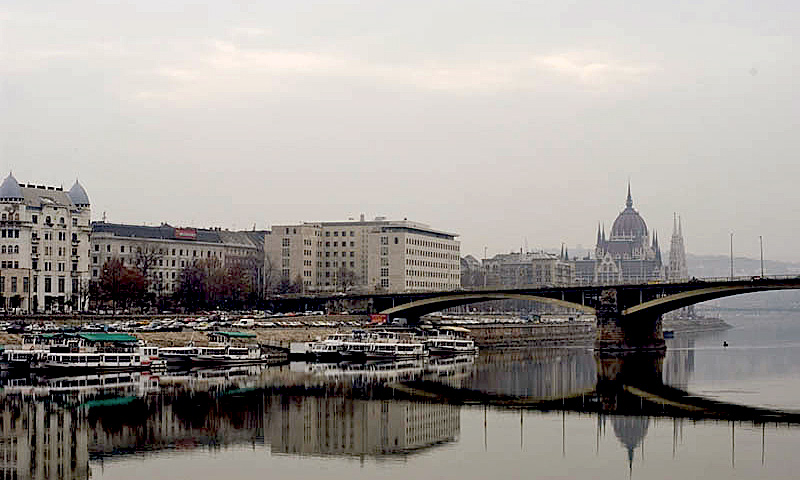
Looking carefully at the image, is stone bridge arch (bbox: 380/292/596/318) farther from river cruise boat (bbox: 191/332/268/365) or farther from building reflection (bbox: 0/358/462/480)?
building reflection (bbox: 0/358/462/480)

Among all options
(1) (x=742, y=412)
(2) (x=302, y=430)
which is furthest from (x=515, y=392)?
(2) (x=302, y=430)

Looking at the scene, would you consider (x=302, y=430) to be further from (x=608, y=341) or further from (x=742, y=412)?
(x=608, y=341)

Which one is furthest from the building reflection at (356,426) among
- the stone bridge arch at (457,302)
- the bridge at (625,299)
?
the stone bridge arch at (457,302)

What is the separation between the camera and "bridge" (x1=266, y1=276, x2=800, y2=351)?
442 feet

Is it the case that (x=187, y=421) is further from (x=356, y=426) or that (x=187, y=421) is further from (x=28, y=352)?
(x=28, y=352)

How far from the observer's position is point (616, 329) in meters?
142

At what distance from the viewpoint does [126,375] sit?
3752 inches

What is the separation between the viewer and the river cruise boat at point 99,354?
95875 millimetres

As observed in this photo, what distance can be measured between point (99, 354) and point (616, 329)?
63.7 meters

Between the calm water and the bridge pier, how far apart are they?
40630mm

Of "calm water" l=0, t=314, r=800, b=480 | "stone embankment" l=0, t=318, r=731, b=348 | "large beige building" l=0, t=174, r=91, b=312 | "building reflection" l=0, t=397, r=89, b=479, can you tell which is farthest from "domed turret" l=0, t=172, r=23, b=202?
"building reflection" l=0, t=397, r=89, b=479

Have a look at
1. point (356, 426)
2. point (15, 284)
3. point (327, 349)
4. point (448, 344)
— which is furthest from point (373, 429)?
point (15, 284)

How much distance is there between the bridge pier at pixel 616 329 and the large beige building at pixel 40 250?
57.9m

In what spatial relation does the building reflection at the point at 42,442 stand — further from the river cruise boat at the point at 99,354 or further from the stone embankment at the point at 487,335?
the stone embankment at the point at 487,335
